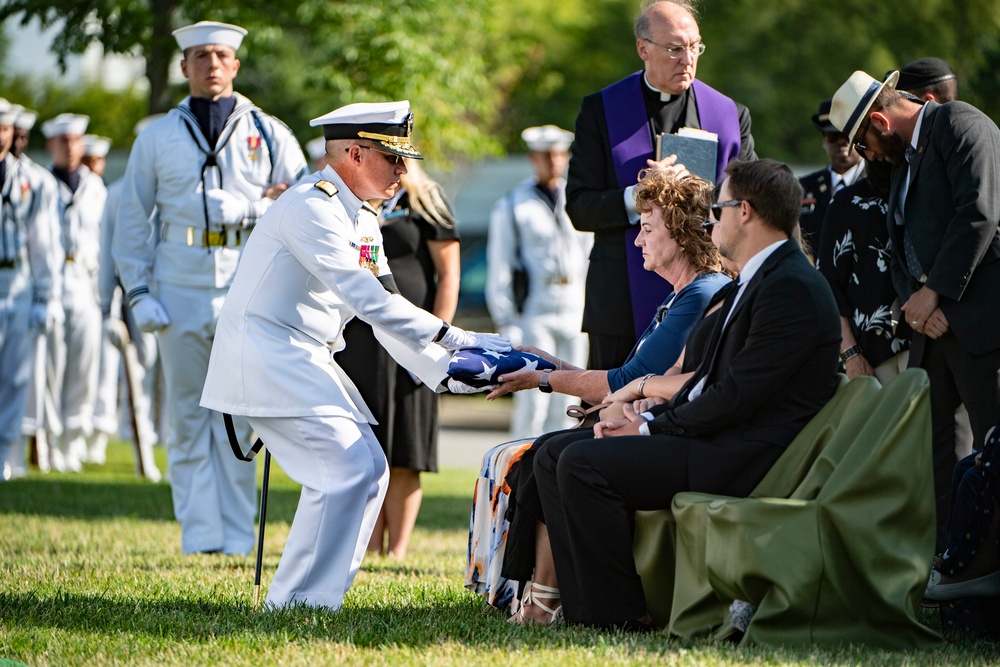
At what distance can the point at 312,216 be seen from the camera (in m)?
5.24

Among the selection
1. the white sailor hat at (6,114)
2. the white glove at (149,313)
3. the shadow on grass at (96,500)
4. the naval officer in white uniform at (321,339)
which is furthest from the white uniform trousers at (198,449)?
the white sailor hat at (6,114)

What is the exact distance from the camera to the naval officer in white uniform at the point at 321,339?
5.21 meters

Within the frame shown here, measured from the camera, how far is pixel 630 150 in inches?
257

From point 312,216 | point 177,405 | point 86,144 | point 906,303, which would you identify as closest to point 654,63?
point 906,303

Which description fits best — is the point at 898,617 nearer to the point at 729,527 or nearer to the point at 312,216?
the point at 729,527

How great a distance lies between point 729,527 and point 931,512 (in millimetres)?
668

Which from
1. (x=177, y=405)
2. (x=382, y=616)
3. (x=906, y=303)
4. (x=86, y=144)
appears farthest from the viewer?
(x=86, y=144)

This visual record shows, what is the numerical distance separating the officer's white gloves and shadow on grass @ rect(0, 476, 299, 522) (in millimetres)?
2220

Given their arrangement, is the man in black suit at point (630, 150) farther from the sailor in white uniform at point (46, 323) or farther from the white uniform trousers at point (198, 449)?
the sailor in white uniform at point (46, 323)

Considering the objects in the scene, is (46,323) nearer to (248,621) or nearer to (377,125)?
(377,125)

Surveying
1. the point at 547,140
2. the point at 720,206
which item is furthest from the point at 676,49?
the point at 547,140

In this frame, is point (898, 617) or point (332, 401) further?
point (332, 401)

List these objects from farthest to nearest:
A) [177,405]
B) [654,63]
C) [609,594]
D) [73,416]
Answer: [73,416] < [177,405] < [654,63] < [609,594]

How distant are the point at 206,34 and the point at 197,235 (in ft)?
3.65
